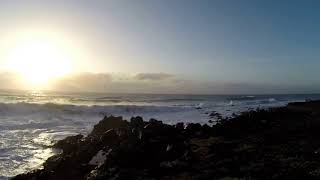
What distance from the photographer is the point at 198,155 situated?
49.5 ft

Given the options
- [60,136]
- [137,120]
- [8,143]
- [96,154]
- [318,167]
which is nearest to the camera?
[318,167]

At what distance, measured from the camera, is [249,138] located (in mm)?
18734

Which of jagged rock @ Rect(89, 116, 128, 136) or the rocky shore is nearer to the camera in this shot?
the rocky shore

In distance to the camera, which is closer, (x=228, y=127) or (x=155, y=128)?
(x=155, y=128)

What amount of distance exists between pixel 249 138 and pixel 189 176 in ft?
23.6

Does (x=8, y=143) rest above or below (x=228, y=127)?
below

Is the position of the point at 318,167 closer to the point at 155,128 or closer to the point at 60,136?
the point at 155,128

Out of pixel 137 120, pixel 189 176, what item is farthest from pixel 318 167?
pixel 137 120

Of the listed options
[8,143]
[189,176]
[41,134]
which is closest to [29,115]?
[41,134]

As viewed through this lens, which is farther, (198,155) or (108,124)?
(108,124)

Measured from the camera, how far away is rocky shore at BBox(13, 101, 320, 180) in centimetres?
1242

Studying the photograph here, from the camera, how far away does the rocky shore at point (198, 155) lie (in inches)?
489

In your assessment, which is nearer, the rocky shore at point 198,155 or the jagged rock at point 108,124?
the rocky shore at point 198,155

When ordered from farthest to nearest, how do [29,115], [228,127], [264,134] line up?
[29,115] → [228,127] → [264,134]
